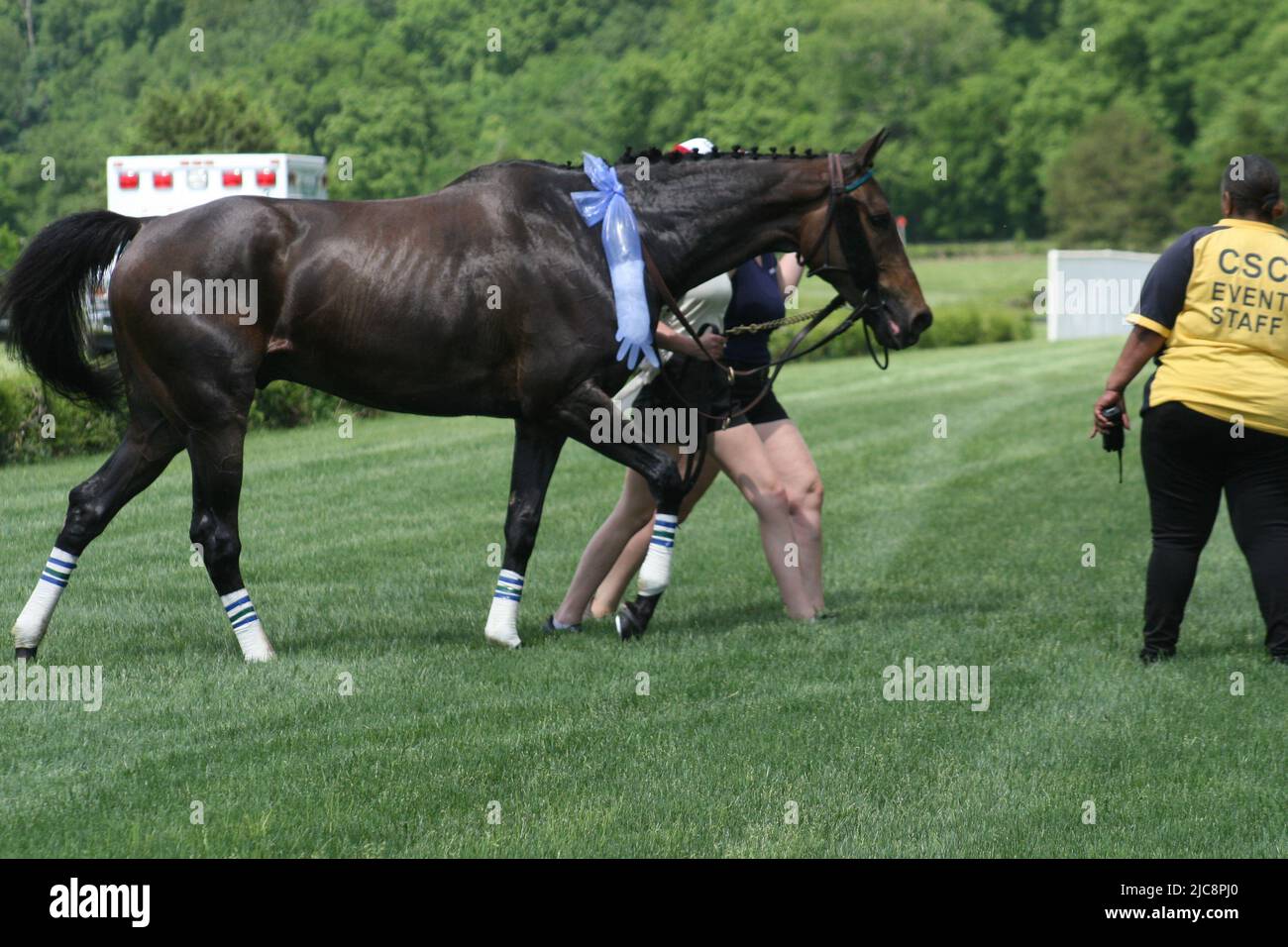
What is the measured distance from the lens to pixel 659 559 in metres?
8.19

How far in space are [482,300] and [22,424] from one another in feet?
32.9

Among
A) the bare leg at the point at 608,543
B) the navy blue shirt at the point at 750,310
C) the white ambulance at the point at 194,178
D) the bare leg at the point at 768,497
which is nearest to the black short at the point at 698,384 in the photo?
the navy blue shirt at the point at 750,310

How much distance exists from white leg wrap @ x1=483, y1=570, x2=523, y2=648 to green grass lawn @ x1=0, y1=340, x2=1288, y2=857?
5.5 inches

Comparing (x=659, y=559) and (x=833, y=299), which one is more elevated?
(x=833, y=299)

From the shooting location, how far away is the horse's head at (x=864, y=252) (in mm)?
7938

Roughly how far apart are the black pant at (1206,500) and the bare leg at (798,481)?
1739 millimetres

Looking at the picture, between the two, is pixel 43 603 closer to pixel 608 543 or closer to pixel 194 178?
pixel 608 543

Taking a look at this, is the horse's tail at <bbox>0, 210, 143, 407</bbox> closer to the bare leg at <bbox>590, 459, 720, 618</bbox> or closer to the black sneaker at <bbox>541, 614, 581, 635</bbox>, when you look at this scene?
the black sneaker at <bbox>541, 614, 581, 635</bbox>

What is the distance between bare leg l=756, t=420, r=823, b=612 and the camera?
883cm

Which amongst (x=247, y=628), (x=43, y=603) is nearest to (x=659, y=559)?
(x=247, y=628)

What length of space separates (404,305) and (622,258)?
99cm

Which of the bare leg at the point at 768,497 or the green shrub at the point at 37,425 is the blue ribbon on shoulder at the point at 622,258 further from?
the green shrub at the point at 37,425

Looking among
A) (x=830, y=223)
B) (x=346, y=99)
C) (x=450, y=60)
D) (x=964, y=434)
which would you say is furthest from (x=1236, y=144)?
(x=830, y=223)

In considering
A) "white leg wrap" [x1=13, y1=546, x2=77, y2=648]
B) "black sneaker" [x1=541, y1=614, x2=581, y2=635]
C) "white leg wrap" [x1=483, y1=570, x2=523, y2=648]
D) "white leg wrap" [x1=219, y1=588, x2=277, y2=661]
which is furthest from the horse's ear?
"white leg wrap" [x1=13, y1=546, x2=77, y2=648]
